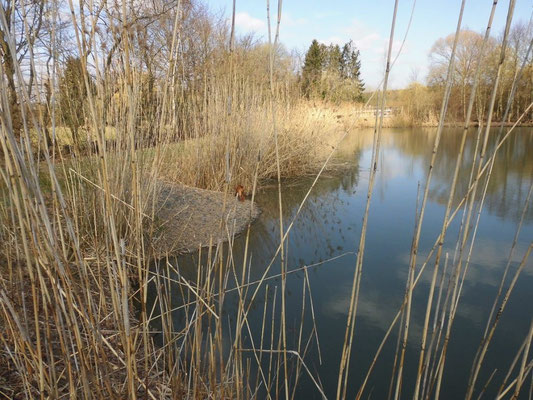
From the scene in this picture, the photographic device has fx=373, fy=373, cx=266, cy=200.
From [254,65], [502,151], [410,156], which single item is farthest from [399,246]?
[502,151]

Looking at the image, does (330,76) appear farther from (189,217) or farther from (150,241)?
(150,241)

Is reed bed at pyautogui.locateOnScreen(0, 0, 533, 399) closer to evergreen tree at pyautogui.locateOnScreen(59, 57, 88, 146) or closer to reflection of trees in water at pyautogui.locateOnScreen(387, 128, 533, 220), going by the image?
evergreen tree at pyautogui.locateOnScreen(59, 57, 88, 146)

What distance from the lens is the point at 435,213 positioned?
351 centimetres

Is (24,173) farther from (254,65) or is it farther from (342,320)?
(254,65)

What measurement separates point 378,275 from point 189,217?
140cm

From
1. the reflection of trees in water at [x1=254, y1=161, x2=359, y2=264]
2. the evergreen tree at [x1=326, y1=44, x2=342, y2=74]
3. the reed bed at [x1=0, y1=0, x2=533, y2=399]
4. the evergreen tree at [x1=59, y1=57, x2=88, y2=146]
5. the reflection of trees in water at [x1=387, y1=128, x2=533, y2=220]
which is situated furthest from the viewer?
the evergreen tree at [x1=326, y1=44, x2=342, y2=74]

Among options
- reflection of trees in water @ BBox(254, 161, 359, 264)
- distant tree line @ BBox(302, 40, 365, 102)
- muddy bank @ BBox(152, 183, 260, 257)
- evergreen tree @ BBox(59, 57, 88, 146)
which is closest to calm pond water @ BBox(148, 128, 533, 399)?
reflection of trees in water @ BBox(254, 161, 359, 264)

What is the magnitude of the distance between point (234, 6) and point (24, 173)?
1.68 ft

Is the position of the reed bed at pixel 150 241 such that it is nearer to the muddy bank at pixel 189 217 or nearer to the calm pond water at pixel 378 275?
the calm pond water at pixel 378 275

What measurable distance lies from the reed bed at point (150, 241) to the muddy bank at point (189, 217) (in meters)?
0.16

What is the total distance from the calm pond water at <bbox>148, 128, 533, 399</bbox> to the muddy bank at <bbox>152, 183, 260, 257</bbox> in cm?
15

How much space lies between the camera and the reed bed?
79 centimetres

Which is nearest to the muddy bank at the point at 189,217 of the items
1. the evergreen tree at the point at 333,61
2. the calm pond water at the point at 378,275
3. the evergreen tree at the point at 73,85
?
the calm pond water at the point at 378,275

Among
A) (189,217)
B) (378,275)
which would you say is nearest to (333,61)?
(189,217)
